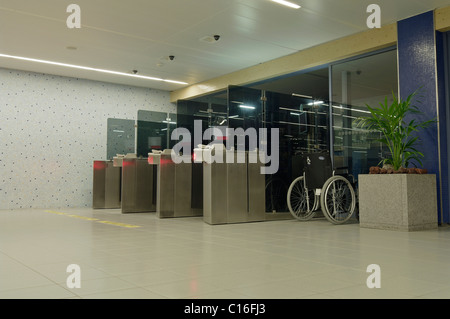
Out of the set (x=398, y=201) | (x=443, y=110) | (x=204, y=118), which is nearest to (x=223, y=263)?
(x=398, y=201)

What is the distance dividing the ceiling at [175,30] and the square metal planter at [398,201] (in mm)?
2383

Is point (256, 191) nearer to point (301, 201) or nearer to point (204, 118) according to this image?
point (301, 201)

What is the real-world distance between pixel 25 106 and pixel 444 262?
8.97 metres

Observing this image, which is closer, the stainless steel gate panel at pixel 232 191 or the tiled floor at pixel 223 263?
the tiled floor at pixel 223 263

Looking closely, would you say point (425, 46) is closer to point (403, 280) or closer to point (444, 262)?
point (444, 262)

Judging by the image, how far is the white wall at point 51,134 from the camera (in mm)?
9047

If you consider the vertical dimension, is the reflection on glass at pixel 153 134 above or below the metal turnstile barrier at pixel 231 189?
above

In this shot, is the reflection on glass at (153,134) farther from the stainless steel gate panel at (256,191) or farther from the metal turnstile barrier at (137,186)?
the stainless steel gate panel at (256,191)

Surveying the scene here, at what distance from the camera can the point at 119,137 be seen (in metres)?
9.72

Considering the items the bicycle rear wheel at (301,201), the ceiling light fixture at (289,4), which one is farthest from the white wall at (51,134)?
the ceiling light fixture at (289,4)

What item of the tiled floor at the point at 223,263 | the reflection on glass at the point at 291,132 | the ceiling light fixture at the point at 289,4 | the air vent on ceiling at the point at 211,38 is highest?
the air vent on ceiling at the point at 211,38

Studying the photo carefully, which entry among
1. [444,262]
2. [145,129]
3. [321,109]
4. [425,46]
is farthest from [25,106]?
[444,262]

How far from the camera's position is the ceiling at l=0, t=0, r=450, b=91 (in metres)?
5.71

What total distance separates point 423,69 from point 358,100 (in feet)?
4.84
